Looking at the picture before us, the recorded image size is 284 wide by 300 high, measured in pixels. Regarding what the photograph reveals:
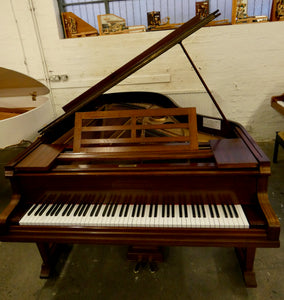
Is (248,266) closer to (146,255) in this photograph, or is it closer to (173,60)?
(146,255)

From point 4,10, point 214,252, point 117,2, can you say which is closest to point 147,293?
point 214,252

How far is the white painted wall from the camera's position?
3.80 meters

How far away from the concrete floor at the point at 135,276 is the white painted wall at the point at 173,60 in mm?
2678

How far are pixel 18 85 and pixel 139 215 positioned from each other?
2.52 m

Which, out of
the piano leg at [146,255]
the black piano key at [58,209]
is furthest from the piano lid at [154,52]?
the piano leg at [146,255]

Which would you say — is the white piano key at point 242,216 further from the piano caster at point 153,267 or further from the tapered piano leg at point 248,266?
the piano caster at point 153,267

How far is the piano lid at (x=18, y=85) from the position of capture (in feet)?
9.43

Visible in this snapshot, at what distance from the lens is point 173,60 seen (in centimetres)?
398

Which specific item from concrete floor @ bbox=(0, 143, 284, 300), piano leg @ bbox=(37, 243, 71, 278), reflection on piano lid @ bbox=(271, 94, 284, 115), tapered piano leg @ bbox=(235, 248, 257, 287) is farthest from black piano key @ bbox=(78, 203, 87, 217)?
reflection on piano lid @ bbox=(271, 94, 284, 115)

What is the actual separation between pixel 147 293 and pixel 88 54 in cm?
356

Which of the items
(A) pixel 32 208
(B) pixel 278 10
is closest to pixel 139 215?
(A) pixel 32 208

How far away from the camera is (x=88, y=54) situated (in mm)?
4043

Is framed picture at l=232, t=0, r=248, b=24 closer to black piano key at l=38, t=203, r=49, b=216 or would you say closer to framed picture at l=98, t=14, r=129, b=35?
framed picture at l=98, t=14, r=129, b=35

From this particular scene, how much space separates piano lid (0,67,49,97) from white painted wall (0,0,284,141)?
105 cm
